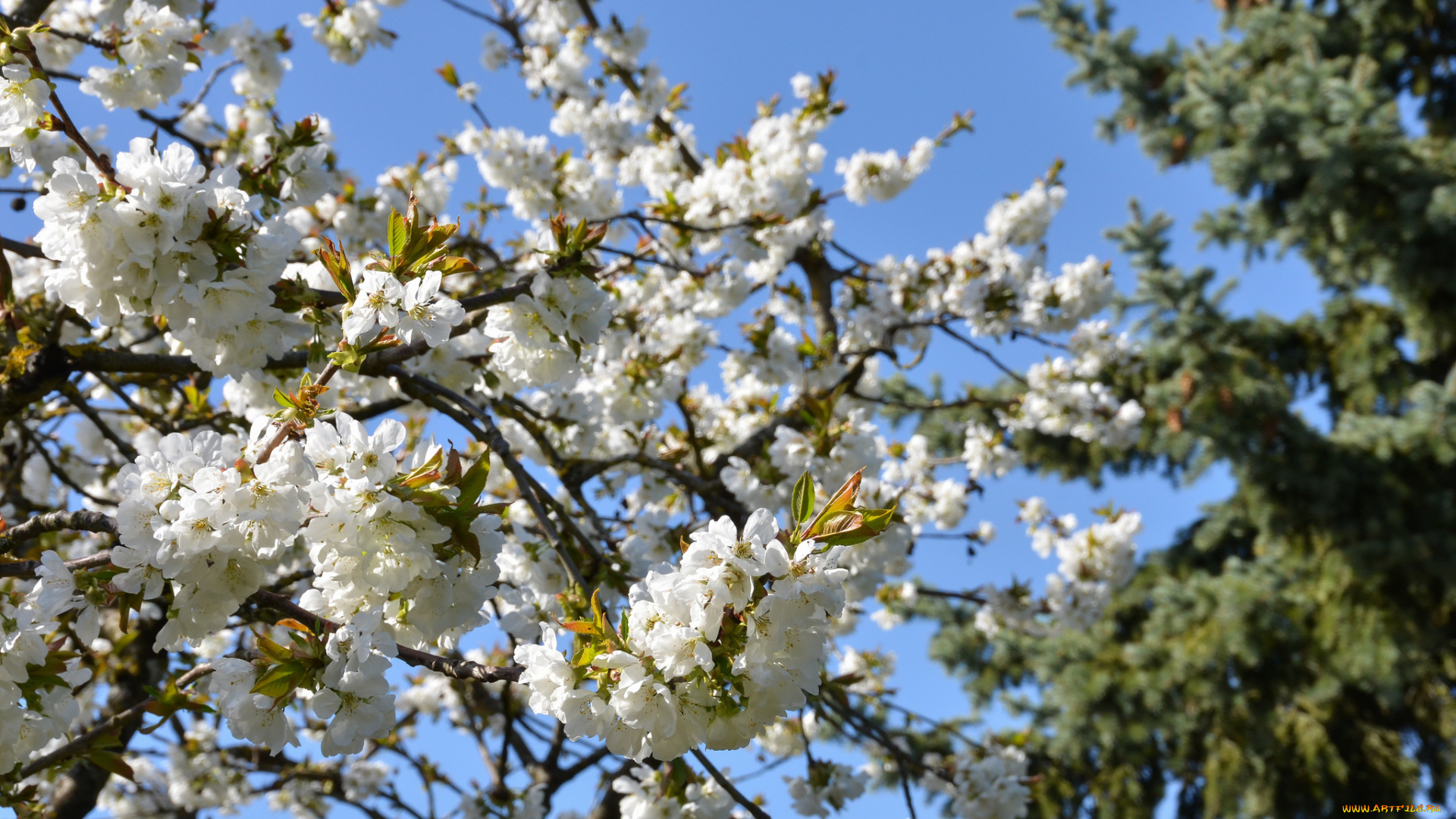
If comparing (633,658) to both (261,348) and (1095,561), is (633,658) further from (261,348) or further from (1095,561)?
(1095,561)

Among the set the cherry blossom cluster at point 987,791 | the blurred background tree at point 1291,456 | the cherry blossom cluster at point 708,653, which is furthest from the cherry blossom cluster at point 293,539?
the blurred background tree at point 1291,456

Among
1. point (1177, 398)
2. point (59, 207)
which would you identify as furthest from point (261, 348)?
point (1177, 398)

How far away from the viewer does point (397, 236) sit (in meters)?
1.28

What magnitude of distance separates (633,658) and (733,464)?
171cm

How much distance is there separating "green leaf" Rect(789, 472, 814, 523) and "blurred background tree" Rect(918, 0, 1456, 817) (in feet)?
17.4

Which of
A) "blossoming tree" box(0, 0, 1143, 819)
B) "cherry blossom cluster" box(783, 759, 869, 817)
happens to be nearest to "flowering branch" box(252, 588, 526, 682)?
"blossoming tree" box(0, 0, 1143, 819)

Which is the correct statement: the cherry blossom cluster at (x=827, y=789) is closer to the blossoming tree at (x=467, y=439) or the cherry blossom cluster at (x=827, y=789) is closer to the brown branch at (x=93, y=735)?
the blossoming tree at (x=467, y=439)

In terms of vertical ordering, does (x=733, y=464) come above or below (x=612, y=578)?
above

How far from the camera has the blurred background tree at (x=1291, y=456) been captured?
5148 millimetres

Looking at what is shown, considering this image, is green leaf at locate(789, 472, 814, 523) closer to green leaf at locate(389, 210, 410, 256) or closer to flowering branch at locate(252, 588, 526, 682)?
flowering branch at locate(252, 588, 526, 682)

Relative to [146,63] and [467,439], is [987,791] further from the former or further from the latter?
[146,63]

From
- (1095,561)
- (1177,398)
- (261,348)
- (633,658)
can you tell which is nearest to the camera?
(633,658)

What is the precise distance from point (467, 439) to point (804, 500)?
1933 mm

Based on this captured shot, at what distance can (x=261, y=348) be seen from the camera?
1477mm
